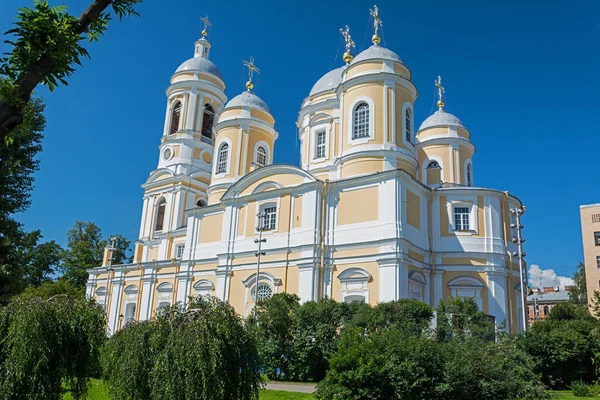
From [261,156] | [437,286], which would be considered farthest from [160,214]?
[437,286]

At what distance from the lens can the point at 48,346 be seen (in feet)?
32.8

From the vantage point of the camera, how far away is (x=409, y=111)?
29547 mm

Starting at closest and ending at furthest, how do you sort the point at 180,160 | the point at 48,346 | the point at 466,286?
the point at 48,346 < the point at 466,286 < the point at 180,160

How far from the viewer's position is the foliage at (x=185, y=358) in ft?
27.6

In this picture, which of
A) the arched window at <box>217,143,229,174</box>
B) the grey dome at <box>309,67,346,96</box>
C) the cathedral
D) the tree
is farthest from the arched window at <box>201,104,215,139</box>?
the tree

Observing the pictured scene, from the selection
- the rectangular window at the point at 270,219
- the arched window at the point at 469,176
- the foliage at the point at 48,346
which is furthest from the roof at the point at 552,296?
the foliage at the point at 48,346

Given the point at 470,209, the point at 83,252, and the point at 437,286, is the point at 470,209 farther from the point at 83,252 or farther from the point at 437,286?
the point at 83,252

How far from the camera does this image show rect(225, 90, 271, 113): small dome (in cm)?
3688

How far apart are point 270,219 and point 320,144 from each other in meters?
6.99

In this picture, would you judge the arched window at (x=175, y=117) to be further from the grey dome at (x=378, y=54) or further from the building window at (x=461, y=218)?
the building window at (x=461, y=218)

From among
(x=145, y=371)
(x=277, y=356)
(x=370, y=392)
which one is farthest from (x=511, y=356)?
(x=145, y=371)

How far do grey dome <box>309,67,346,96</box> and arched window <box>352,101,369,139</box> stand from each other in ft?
20.2

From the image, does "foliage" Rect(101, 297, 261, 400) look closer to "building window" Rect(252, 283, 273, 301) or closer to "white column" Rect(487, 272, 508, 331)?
"building window" Rect(252, 283, 273, 301)

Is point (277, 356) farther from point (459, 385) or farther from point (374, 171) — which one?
point (374, 171)
